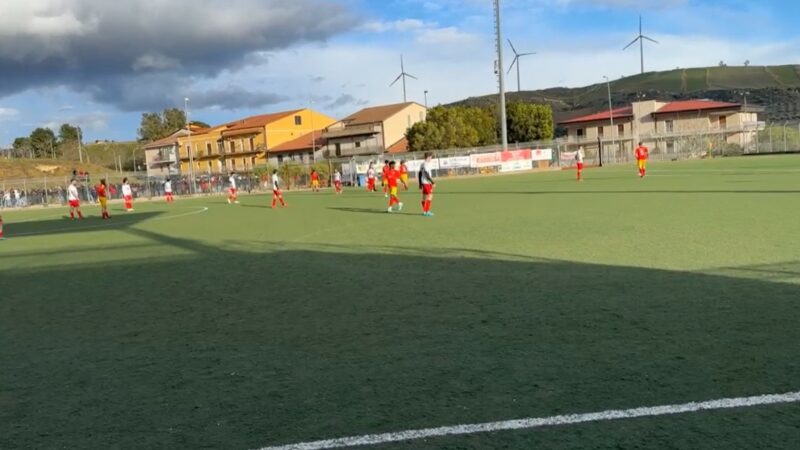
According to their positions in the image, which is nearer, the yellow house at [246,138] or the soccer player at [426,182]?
the soccer player at [426,182]

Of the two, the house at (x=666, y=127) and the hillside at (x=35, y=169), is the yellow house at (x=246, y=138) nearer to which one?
the hillside at (x=35, y=169)

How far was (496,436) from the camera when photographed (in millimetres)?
3779

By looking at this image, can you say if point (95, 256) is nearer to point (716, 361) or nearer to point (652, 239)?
point (652, 239)

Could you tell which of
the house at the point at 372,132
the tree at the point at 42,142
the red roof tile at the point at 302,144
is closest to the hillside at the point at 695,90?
the house at the point at 372,132

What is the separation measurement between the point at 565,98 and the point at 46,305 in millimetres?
162249

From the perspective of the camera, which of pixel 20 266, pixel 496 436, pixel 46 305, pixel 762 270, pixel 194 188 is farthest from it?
pixel 194 188

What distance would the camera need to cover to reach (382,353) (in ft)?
18.3

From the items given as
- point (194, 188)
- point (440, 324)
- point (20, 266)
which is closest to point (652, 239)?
point (440, 324)

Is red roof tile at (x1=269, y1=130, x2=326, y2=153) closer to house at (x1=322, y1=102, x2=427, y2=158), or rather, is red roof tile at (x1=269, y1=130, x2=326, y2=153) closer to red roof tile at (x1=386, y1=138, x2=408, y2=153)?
house at (x1=322, y1=102, x2=427, y2=158)

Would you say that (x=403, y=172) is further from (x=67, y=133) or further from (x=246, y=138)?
(x=67, y=133)

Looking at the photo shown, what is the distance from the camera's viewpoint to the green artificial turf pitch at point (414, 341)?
4.11 m

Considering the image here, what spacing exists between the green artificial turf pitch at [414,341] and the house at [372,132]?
73.4m

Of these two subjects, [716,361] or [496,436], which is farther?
[716,361]

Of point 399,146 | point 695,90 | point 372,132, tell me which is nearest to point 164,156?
point 372,132
